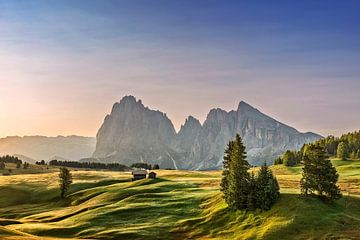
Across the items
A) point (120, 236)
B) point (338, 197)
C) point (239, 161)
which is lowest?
point (120, 236)

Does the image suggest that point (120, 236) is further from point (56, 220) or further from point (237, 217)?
point (56, 220)

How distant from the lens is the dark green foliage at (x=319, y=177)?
325ft

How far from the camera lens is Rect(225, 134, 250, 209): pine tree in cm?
10228

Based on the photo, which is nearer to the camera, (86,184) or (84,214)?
(84,214)

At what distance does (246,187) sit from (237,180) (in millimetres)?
3569

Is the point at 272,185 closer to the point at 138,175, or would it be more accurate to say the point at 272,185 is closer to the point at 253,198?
the point at 253,198

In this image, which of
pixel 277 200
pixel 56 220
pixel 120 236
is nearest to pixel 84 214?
pixel 56 220

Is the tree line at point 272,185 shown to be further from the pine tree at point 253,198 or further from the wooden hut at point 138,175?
the wooden hut at point 138,175

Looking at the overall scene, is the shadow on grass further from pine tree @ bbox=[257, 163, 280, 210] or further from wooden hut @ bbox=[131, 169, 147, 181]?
wooden hut @ bbox=[131, 169, 147, 181]

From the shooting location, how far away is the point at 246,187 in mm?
104438

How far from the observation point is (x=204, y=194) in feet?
420

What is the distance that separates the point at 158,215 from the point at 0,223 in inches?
1544

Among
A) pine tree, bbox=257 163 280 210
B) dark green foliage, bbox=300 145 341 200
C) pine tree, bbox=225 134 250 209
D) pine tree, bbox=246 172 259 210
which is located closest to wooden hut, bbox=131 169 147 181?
pine tree, bbox=225 134 250 209

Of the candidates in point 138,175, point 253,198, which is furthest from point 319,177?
point 138,175
